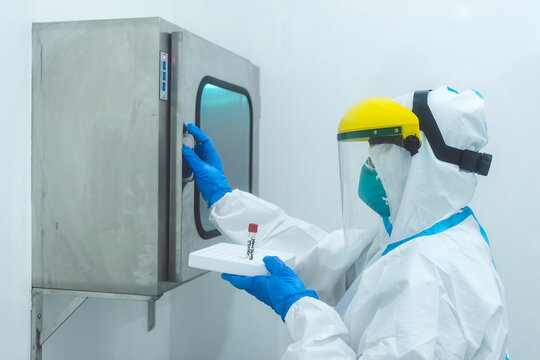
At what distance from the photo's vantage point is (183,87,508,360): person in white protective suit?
0.93m

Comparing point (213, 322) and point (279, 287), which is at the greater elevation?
→ point (279, 287)

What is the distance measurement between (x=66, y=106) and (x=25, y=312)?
57 cm

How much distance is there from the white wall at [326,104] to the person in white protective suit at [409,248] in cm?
63

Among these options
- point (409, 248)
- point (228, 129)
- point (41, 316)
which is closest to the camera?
point (409, 248)

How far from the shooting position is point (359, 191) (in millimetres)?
1207

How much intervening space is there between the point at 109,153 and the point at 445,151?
2.75 feet

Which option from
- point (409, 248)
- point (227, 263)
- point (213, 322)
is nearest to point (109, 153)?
point (227, 263)

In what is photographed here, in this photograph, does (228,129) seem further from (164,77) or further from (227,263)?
(227,263)

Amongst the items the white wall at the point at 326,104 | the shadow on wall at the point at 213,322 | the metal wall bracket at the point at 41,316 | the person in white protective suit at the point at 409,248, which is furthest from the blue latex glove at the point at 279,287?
the shadow on wall at the point at 213,322

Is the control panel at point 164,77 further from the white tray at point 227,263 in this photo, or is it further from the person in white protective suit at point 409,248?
the white tray at point 227,263

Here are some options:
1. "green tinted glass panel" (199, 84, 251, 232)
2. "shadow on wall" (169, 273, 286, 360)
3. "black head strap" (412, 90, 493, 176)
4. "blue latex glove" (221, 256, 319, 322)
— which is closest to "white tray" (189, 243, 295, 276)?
"blue latex glove" (221, 256, 319, 322)

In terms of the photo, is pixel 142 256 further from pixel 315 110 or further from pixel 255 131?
pixel 315 110

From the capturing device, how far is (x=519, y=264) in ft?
5.76

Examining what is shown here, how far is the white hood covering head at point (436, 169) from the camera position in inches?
42.5
